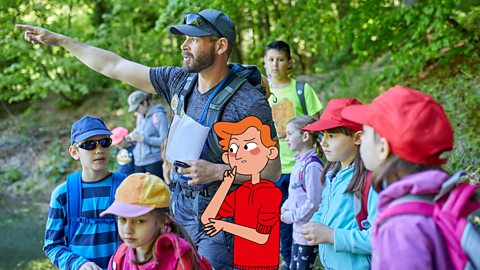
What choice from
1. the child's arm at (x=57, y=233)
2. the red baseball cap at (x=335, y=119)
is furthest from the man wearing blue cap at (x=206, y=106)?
the child's arm at (x=57, y=233)

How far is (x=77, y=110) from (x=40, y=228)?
7.03m

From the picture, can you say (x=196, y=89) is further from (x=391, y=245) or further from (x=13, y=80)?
(x=13, y=80)

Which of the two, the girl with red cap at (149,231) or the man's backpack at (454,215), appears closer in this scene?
the man's backpack at (454,215)

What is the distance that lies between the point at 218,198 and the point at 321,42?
6584 mm

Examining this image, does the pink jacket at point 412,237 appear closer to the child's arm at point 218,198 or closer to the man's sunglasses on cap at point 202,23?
the child's arm at point 218,198

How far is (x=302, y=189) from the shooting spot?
163 inches

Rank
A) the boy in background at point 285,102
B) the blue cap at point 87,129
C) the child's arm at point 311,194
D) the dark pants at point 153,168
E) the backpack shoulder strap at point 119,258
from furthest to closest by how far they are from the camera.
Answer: the dark pants at point 153,168 → the boy in background at point 285,102 → the child's arm at point 311,194 → the blue cap at point 87,129 → the backpack shoulder strap at point 119,258

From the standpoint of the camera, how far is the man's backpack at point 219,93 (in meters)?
3.18

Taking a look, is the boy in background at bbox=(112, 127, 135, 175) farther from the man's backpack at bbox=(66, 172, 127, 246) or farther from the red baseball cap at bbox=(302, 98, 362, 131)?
the red baseball cap at bbox=(302, 98, 362, 131)

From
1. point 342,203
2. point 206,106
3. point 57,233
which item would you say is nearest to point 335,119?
point 342,203

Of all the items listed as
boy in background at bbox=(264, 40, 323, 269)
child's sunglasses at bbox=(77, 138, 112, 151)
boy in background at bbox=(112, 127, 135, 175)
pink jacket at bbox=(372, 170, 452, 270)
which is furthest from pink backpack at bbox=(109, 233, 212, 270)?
boy in background at bbox=(112, 127, 135, 175)

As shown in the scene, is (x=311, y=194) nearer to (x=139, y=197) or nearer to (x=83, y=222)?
(x=83, y=222)

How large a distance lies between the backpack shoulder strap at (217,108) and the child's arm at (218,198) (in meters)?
0.13

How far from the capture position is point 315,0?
8.30 m
